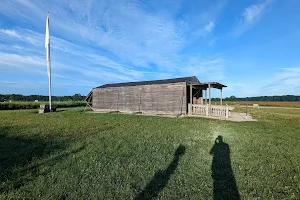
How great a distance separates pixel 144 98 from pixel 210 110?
874 cm

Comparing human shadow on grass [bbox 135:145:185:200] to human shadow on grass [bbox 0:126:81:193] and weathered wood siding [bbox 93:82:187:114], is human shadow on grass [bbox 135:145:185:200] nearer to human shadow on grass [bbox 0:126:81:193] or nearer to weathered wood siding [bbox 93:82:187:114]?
human shadow on grass [bbox 0:126:81:193]

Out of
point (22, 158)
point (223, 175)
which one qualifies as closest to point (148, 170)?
point (223, 175)

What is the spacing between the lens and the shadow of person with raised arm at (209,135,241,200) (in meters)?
3.41

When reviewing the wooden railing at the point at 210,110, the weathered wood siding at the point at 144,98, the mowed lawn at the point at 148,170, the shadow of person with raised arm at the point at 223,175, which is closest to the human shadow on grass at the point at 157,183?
the mowed lawn at the point at 148,170

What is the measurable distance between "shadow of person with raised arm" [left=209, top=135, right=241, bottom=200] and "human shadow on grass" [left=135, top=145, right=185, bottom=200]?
3.30ft

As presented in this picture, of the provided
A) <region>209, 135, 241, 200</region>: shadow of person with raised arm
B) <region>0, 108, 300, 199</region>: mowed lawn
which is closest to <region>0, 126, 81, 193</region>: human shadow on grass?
<region>0, 108, 300, 199</region>: mowed lawn

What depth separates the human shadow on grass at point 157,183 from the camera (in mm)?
3346

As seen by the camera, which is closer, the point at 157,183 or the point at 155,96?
the point at 157,183

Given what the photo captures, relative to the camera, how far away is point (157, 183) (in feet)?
12.5

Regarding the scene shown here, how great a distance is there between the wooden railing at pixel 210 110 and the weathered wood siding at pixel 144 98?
0.93m

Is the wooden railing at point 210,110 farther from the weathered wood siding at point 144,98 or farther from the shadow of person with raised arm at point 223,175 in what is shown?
the shadow of person with raised arm at point 223,175

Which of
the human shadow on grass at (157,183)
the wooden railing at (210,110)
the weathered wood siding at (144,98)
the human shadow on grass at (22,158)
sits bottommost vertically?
the human shadow on grass at (157,183)

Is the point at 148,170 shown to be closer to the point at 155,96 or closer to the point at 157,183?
the point at 157,183

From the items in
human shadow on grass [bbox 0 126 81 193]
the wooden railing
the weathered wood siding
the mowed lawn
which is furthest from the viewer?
the weathered wood siding
